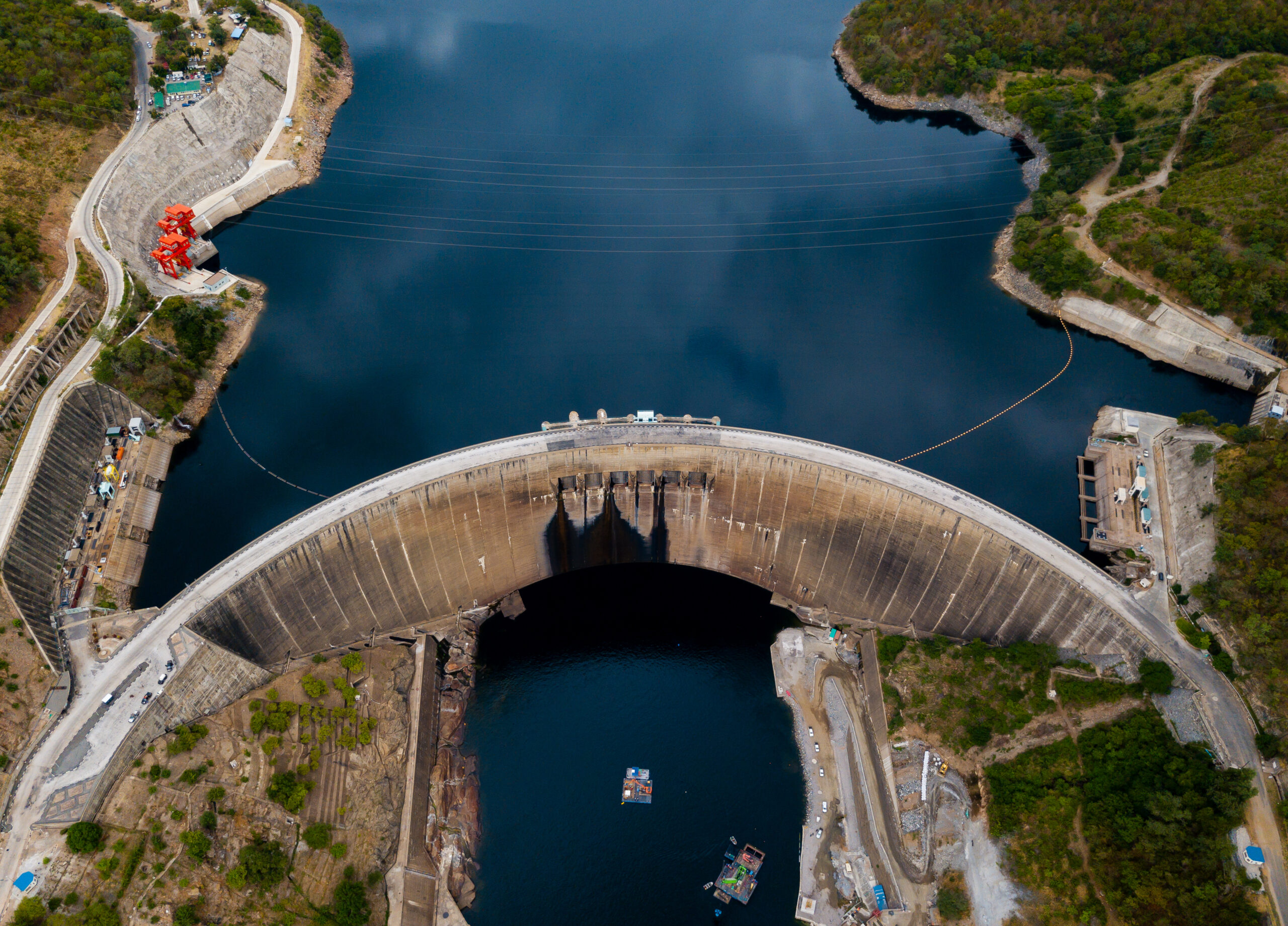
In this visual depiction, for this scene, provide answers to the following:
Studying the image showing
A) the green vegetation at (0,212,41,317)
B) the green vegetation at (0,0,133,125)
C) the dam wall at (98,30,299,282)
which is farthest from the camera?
the dam wall at (98,30,299,282)

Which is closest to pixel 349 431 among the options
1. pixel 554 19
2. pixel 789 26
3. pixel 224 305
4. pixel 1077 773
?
pixel 224 305

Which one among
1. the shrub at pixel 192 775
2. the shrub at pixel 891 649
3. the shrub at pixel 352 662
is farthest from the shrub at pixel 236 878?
Result: the shrub at pixel 891 649

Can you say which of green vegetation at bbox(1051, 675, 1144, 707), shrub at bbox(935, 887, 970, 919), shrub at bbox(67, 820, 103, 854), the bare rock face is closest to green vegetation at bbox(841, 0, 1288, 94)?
green vegetation at bbox(1051, 675, 1144, 707)

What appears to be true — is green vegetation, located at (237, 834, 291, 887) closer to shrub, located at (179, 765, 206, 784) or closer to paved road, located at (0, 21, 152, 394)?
shrub, located at (179, 765, 206, 784)

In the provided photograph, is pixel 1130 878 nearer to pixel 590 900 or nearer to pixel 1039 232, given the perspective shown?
pixel 590 900

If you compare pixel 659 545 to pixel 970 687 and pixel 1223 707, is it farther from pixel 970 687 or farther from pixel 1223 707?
pixel 1223 707

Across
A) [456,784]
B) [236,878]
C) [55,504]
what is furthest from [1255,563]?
[55,504]

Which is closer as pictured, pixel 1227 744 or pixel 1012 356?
pixel 1227 744
